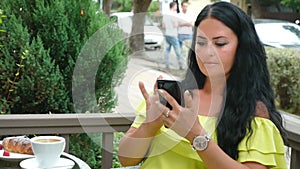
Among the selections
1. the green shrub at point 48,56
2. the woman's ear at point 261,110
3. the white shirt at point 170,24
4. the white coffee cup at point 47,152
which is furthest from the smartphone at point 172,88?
the green shrub at point 48,56

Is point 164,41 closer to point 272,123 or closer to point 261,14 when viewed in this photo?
point 272,123

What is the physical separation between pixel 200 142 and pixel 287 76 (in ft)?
11.5

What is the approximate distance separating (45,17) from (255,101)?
4.68 feet

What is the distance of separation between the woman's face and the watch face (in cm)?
20

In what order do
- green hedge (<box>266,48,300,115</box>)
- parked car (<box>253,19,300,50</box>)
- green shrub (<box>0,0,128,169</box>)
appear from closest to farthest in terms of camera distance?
1. green shrub (<box>0,0,128,169</box>)
2. green hedge (<box>266,48,300,115</box>)
3. parked car (<box>253,19,300,50</box>)

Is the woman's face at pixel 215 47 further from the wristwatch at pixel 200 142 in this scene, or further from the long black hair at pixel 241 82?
the wristwatch at pixel 200 142

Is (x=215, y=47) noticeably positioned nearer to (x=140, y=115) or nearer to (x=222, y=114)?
(x=222, y=114)

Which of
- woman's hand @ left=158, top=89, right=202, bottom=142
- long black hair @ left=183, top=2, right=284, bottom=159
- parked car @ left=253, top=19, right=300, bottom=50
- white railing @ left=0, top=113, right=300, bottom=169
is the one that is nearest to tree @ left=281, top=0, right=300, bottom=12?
parked car @ left=253, top=19, right=300, bottom=50

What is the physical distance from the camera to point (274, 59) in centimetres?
456

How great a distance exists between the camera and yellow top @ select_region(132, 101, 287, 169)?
4.12 feet

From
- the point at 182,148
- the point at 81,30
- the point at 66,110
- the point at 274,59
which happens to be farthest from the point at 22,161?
the point at 274,59

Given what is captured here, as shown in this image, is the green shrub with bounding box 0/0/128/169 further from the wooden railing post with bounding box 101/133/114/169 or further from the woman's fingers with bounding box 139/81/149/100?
the woman's fingers with bounding box 139/81/149/100

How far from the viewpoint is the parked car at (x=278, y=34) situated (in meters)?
5.79

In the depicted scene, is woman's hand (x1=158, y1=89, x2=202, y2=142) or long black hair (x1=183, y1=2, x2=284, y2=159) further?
long black hair (x1=183, y1=2, x2=284, y2=159)
